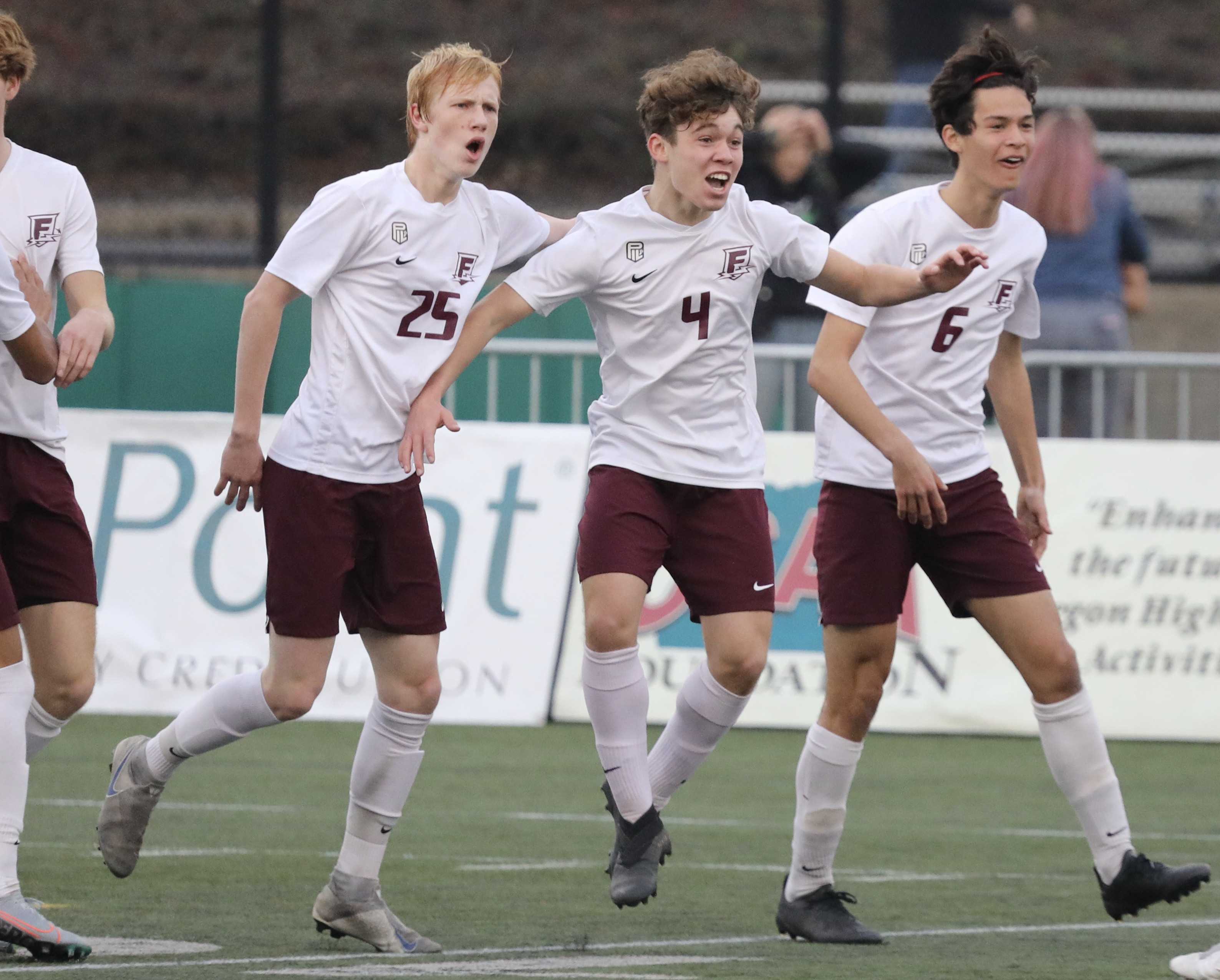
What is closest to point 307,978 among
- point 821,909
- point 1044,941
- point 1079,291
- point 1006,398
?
point 821,909

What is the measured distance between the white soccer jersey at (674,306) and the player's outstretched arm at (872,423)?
20 cm

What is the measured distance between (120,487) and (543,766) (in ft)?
8.78

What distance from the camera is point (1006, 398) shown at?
6.65 meters

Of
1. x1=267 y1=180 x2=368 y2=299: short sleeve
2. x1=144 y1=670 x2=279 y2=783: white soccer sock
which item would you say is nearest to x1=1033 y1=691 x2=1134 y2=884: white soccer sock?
x1=144 y1=670 x2=279 y2=783: white soccer sock

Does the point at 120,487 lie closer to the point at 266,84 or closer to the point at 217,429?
the point at 217,429

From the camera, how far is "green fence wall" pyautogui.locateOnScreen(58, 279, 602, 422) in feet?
39.4

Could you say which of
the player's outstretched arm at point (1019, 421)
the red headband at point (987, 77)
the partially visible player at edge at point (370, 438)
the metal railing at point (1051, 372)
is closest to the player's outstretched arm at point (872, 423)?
the player's outstretched arm at point (1019, 421)

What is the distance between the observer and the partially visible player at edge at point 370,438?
19.5 ft

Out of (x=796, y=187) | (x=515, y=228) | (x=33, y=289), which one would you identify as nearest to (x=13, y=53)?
(x=33, y=289)

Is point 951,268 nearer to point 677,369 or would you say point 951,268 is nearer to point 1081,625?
point 677,369

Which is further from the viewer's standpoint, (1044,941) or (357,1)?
(357,1)

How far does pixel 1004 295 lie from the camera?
641 centimetres

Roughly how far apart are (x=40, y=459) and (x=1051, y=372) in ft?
21.8

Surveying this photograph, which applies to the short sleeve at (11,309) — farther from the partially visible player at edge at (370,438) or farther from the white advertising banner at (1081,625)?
the white advertising banner at (1081,625)
